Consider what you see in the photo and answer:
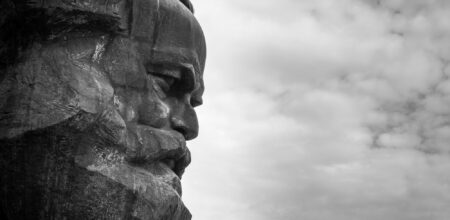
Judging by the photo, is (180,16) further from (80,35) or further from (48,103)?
(48,103)

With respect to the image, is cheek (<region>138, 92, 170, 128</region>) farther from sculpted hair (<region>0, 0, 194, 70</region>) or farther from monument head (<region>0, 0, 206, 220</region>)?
sculpted hair (<region>0, 0, 194, 70</region>)

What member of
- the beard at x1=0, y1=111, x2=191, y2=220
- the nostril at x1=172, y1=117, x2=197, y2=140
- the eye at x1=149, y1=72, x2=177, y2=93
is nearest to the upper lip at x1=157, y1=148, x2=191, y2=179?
the nostril at x1=172, y1=117, x2=197, y2=140

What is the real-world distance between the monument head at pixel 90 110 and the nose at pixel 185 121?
37mm

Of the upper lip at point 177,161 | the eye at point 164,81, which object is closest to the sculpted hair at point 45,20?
the eye at point 164,81

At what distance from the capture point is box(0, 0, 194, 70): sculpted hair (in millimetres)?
5637

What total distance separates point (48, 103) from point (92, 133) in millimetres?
535

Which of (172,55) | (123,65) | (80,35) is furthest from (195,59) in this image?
(80,35)

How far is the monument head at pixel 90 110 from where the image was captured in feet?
17.6

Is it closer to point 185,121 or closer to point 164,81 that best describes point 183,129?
point 185,121

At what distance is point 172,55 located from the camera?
21.7 ft

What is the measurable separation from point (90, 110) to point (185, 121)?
5.18 ft

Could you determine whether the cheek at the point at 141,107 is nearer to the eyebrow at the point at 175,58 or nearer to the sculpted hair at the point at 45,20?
the eyebrow at the point at 175,58

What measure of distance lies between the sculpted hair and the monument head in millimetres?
11

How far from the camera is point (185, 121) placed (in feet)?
22.5
